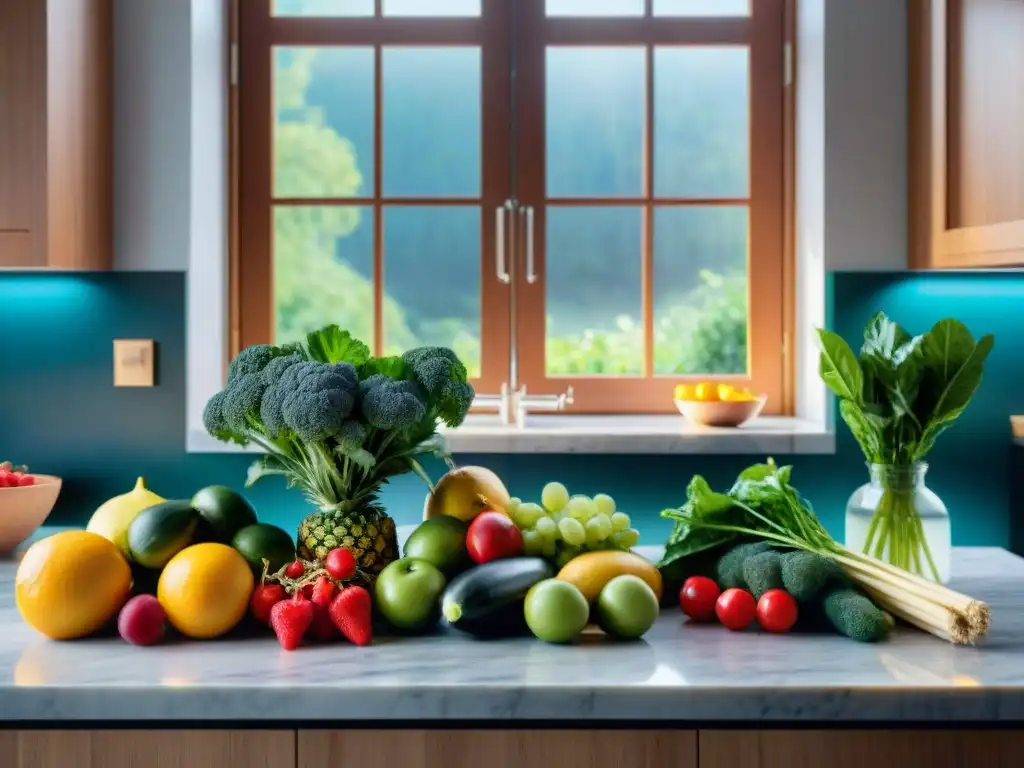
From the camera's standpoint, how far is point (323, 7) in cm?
301

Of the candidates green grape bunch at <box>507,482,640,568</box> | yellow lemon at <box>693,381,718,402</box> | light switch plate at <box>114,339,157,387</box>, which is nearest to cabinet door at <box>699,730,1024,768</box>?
green grape bunch at <box>507,482,640,568</box>

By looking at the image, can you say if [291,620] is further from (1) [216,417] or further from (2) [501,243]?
(2) [501,243]

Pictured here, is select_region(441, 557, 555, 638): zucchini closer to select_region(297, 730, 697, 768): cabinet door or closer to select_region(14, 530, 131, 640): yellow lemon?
select_region(297, 730, 697, 768): cabinet door

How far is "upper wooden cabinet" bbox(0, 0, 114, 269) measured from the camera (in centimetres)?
234

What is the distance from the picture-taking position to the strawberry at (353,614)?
1390 mm

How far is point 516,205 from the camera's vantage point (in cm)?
298

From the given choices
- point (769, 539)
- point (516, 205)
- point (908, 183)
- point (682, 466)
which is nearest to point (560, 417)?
point (682, 466)

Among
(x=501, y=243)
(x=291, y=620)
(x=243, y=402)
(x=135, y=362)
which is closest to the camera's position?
(x=291, y=620)

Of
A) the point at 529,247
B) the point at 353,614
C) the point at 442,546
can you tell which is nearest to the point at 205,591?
the point at 353,614

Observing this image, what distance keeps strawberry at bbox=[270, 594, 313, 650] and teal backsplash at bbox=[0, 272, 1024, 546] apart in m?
1.41

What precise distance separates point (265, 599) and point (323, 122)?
1888mm

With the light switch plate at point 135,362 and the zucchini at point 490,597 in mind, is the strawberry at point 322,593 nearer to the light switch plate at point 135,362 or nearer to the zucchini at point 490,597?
the zucchini at point 490,597

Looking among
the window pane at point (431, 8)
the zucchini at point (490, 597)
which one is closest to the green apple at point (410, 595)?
the zucchini at point (490, 597)

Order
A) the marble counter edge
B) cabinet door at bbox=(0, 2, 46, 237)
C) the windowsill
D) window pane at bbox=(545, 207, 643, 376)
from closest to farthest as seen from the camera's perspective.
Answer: the marble counter edge
cabinet door at bbox=(0, 2, 46, 237)
the windowsill
window pane at bbox=(545, 207, 643, 376)
